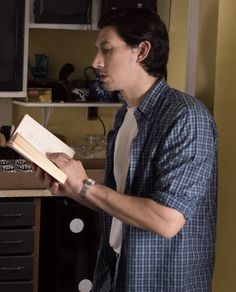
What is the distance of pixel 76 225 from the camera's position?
116 inches

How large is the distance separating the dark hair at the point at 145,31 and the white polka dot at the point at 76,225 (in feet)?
4.75

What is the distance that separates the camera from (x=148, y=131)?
1.55m

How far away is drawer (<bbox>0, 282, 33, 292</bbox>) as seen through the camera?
112 inches

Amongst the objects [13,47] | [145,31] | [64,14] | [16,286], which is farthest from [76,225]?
[145,31]

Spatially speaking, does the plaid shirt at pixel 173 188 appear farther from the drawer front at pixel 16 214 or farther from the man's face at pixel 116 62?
the drawer front at pixel 16 214

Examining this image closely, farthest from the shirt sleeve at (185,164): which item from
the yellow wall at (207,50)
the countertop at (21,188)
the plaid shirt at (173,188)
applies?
the countertop at (21,188)

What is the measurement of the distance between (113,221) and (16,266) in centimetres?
127

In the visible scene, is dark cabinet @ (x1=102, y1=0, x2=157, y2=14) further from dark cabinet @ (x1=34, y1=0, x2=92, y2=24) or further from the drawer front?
the drawer front

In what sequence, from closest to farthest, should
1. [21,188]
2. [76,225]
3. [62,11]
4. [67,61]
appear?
[21,188] → [76,225] → [62,11] → [67,61]

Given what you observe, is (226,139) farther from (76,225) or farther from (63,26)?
(63,26)

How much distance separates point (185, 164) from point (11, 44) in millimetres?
1833

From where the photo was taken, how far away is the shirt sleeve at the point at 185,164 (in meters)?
1.42

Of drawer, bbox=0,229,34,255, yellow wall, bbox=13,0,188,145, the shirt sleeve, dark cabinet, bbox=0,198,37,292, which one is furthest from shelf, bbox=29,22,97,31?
the shirt sleeve

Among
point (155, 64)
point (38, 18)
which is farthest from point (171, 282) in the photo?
point (38, 18)
